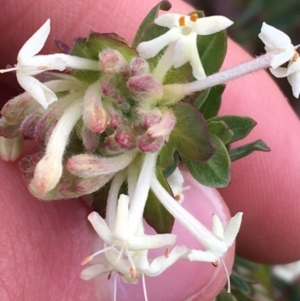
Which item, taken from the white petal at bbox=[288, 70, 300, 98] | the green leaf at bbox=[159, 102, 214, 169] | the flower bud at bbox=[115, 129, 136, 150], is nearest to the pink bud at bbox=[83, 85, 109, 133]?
the flower bud at bbox=[115, 129, 136, 150]

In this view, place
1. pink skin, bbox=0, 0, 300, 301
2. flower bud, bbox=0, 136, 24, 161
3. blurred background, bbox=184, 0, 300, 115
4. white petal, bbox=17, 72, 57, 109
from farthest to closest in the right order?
blurred background, bbox=184, 0, 300, 115 < pink skin, bbox=0, 0, 300, 301 < flower bud, bbox=0, 136, 24, 161 < white petal, bbox=17, 72, 57, 109

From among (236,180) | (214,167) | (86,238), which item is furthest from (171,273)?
(236,180)

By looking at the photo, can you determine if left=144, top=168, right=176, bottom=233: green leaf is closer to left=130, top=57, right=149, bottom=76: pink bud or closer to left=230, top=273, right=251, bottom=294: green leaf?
left=130, top=57, right=149, bottom=76: pink bud

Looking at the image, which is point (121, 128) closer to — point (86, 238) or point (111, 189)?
point (111, 189)

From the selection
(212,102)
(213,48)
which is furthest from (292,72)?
(212,102)

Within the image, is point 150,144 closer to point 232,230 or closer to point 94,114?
point 94,114

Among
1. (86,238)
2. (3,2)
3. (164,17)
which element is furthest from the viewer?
(3,2)
